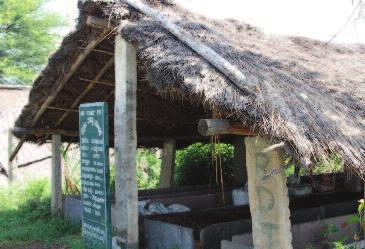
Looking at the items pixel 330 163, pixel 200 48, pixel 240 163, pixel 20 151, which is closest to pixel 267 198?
pixel 330 163

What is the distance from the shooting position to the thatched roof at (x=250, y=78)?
148 inches

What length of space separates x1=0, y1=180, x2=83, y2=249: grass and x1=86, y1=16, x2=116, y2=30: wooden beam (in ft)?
9.72

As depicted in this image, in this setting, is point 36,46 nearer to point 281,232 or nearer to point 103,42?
point 103,42

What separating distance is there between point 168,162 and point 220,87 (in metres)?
6.76

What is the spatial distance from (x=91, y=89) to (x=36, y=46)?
583 inches

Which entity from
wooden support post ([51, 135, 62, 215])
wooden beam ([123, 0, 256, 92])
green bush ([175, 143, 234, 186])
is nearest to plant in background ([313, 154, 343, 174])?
wooden beam ([123, 0, 256, 92])

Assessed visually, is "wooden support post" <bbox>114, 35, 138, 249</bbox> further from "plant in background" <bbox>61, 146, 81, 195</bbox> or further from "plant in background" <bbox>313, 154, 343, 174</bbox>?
"plant in background" <bbox>61, 146, 81, 195</bbox>

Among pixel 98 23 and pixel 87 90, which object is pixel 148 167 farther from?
pixel 98 23

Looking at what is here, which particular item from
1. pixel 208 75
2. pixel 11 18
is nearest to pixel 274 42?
pixel 208 75

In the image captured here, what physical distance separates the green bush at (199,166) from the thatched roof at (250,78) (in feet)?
15.2

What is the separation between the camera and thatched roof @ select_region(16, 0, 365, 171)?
377 cm

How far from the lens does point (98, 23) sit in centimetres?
565

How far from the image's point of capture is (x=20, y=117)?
8305 millimetres

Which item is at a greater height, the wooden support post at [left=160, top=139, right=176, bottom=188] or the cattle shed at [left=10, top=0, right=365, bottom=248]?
the cattle shed at [left=10, top=0, right=365, bottom=248]
